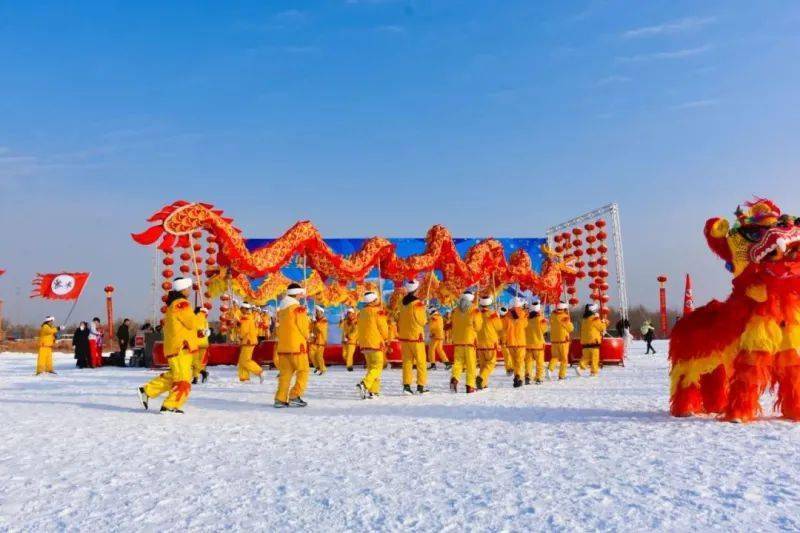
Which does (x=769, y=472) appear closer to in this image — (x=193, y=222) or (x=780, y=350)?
(x=780, y=350)

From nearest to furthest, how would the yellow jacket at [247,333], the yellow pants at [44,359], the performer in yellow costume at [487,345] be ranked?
1. the performer in yellow costume at [487,345]
2. the yellow jacket at [247,333]
3. the yellow pants at [44,359]

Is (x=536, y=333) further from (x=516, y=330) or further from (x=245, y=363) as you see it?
(x=245, y=363)

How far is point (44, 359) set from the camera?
17.1 meters

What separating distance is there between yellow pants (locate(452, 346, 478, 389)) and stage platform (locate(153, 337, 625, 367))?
6159 millimetres

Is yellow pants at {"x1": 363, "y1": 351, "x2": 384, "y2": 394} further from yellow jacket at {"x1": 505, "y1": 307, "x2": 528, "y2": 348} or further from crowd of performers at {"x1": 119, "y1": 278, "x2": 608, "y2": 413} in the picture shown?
yellow jacket at {"x1": 505, "y1": 307, "x2": 528, "y2": 348}

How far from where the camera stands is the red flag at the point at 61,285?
23328mm

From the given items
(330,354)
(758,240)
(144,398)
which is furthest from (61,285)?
(758,240)

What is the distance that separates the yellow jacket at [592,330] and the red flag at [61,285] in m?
17.2

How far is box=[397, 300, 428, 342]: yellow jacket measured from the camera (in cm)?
1063

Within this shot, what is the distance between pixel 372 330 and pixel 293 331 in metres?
1.70

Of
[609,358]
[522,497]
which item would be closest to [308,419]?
[522,497]

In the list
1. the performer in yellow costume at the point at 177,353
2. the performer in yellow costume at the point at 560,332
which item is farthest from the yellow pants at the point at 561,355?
the performer in yellow costume at the point at 177,353

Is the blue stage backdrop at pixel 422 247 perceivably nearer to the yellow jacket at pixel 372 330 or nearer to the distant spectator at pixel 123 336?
the distant spectator at pixel 123 336

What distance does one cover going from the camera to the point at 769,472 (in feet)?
15.3
